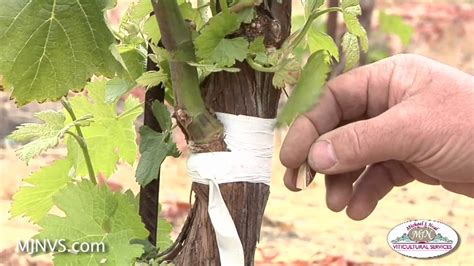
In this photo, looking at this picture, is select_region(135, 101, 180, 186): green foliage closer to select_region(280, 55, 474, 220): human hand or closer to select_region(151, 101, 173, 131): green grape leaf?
select_region(151, 101, 173, 131): green grape leaf

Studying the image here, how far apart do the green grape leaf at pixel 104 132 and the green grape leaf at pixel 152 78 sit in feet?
0.54

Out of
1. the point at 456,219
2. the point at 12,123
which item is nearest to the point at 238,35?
the point at 456,219

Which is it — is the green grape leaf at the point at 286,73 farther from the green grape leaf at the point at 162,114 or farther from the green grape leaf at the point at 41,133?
the green grape leaf at the point at 41,133

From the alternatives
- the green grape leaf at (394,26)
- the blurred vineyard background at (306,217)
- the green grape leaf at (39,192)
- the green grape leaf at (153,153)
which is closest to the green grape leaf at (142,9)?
the green grape leaf at (153,153)

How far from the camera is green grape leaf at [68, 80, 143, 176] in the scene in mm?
931

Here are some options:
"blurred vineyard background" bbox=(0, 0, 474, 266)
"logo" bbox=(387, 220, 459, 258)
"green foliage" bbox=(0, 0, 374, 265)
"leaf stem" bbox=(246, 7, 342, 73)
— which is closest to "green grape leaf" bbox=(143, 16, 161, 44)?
"green foliage" bbox=(0, 0, 374, 265)

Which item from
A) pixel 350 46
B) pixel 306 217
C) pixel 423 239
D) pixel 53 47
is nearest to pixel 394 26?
pixel 306 217

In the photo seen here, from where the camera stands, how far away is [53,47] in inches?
28.9

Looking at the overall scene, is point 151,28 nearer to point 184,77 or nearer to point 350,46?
point 184,77

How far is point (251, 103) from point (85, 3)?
6.5 inches

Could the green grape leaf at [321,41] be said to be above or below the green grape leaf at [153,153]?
above

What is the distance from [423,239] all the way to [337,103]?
0.91 feet

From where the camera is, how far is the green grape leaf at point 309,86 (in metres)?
0.74

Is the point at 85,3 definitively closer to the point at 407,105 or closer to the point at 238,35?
the point at 238,35
